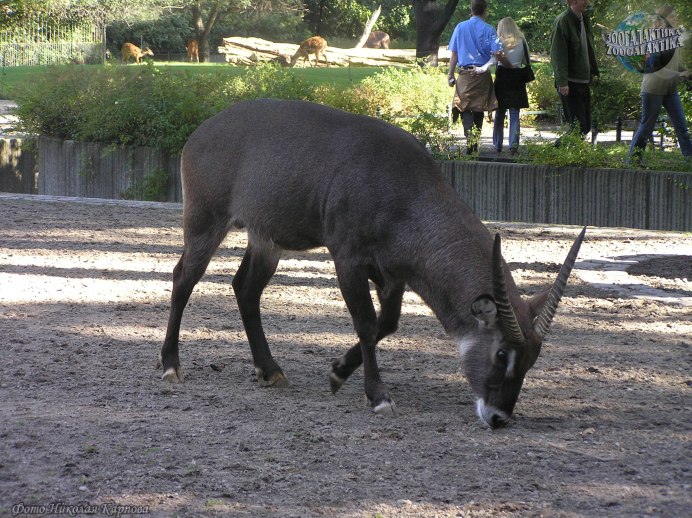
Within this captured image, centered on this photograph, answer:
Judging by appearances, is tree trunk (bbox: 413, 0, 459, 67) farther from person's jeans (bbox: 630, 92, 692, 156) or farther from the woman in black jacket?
person's jeans (bbox: 630, 92, 692, 156)

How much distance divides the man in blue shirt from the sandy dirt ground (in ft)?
15.7

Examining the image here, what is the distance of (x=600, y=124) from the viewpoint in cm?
1634

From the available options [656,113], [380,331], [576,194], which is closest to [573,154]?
[576,194]

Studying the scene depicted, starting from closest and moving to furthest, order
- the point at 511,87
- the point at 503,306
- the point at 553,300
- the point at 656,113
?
the point at 503,306, the point at 553,300, the point at 656,113, the point at 511,87

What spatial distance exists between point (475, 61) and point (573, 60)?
5.92 ft

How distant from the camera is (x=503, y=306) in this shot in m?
4.90

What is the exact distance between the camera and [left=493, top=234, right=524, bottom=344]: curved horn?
4816 millimetres

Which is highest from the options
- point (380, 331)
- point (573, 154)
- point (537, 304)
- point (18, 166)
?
point (573, 154)

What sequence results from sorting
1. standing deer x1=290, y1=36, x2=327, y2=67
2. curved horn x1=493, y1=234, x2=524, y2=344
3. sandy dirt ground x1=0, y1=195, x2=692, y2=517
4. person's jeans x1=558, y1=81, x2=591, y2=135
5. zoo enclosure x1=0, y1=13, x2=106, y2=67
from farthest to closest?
1. standing deer x1=290, y1=36, x2=327, y2=67
2. zoo enclosure x1=0, y1=13, x2=106, y2=67
3. person's jeans x1=558, y1=81, x2=591, y2=135
4. curved horn x1=493, y1=234, x2=524, y2=344
5. sandy dirt ground x1=0, y1=195, x2=692, y2=517

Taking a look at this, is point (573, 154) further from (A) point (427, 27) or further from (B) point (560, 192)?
(A) point (427, 27)

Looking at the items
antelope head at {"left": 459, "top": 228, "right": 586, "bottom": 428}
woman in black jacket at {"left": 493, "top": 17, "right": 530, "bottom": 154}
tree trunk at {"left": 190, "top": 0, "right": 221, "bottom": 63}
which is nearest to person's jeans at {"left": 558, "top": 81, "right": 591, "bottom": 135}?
woman in black jacket at {"left": 493, "top": 17, "right": 530, "bottom": 154}

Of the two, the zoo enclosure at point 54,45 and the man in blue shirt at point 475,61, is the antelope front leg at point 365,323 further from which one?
the zoo enclosure at point 54,45

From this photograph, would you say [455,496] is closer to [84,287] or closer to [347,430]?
[347,430]

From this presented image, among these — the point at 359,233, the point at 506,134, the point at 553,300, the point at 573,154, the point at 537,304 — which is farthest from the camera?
the point at 506,134
